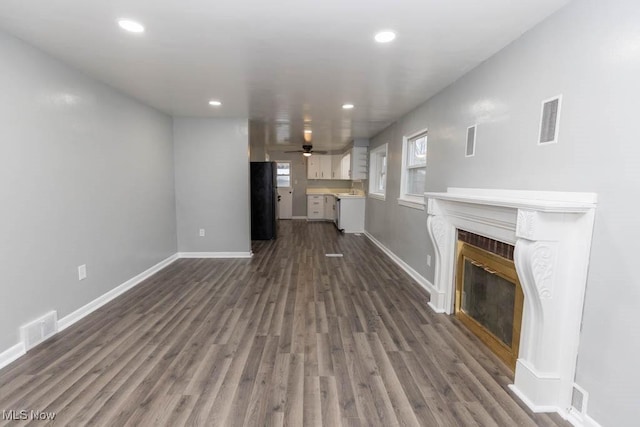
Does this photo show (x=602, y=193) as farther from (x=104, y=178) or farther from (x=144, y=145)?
(x=144, y=145)

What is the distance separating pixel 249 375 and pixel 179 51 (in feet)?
7.96

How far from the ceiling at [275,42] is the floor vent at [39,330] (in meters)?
2.08

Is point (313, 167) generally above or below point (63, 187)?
above

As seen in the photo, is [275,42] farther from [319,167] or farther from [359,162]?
[319,167]

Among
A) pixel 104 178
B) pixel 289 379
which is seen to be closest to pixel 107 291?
pixel 104 178

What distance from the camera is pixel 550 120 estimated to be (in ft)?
5.76

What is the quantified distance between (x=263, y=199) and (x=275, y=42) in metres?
4.29

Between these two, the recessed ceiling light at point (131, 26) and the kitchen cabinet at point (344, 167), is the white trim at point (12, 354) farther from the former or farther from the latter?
the kitchen cabinet at point (344, 167)

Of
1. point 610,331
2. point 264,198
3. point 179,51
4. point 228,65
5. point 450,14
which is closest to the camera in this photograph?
point 610,331

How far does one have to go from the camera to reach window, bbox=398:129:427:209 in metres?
4.00

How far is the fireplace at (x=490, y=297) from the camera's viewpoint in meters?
2.03

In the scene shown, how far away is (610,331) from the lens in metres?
1.40

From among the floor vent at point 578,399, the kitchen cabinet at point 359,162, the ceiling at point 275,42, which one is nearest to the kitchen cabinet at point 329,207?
the kitchen cabinet at point 359,162

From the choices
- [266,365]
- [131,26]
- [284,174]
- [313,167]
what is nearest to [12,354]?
[266,365]
